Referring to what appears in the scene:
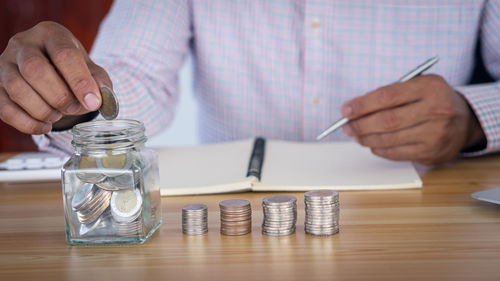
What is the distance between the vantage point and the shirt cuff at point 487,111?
1.34 metres

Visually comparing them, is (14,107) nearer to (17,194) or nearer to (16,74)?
(16,74)

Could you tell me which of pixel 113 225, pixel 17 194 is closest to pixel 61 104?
pixel 113 225

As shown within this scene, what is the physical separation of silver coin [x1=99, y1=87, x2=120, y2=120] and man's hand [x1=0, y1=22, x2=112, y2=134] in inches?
0.7

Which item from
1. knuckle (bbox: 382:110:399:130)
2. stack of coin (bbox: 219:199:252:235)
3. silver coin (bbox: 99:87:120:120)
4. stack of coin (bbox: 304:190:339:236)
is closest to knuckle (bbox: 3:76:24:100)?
silver coin (bbox: 99:87:120:120)

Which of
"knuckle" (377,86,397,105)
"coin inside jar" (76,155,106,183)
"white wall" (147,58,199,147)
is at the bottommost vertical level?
"white wall" (147,58,199,147)

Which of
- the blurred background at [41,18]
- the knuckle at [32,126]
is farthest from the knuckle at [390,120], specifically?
the blurred background at [41,18]

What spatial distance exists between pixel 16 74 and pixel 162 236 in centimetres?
33

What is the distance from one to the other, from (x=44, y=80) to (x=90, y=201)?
204 mm

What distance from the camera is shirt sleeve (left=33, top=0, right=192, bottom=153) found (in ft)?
5.15

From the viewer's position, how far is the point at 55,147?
137 cm

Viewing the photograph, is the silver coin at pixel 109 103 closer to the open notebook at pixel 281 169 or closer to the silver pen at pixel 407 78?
the open notebook at pixel 281 169

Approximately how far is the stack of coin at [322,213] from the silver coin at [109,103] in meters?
0.30

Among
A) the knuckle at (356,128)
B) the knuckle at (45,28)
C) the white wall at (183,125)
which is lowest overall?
the white wall at (183,125)

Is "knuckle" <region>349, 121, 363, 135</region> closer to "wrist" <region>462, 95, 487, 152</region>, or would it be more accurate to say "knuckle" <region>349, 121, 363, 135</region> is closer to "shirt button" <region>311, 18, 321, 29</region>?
"wrist" <region>462, 95, 487, 152</region>
